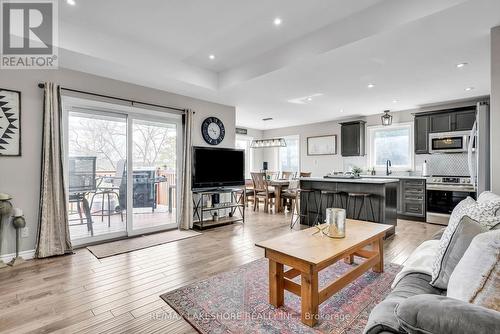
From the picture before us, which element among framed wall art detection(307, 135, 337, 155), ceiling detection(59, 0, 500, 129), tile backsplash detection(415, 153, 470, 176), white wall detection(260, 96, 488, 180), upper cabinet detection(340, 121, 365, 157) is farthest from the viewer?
framed wall art detection(307, 135, 337, 155)

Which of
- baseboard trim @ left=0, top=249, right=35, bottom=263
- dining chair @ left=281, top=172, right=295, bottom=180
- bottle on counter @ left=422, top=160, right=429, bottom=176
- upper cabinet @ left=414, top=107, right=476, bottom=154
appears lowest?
baseboard trim @ left=0, top=249, right=35, bottom=263

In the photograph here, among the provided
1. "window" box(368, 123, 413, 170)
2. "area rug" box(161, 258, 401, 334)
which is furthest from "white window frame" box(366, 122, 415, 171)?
"area rug" box(161, 258, 401, 334)

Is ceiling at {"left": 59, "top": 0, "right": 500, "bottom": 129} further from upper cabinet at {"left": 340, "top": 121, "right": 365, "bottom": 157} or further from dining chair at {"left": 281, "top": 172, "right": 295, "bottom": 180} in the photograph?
dining chair at {"left": 281, "top": 172, "right": 295, "bottom": 180}

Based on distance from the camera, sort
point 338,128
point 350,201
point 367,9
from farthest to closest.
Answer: point 338,128
point 350,201
point 367,9

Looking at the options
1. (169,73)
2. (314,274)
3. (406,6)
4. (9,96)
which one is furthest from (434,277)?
(9,96)

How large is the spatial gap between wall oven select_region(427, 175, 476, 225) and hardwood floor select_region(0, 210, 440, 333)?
124 centimetres

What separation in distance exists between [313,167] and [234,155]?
3590mm

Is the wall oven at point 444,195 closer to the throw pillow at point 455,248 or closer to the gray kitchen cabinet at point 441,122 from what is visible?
the gray kitchen cabinet at point 441,122

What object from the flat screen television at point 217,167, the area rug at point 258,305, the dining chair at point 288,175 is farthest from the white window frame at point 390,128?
the area rug at point 258,305

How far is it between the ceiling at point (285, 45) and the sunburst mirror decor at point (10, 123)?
0.76 metres

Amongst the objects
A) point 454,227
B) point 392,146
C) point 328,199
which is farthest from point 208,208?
point 392,146

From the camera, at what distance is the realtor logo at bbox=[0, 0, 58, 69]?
8.91 ft

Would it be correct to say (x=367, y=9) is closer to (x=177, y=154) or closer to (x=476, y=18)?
(x=476, y=18)

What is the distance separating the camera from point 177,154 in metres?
4.89
